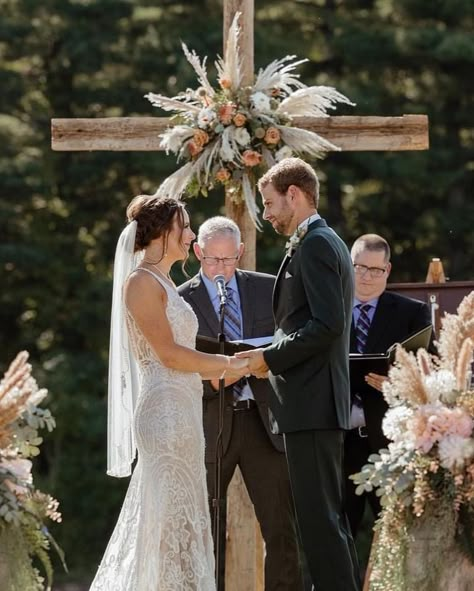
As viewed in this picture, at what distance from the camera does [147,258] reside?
19.6 feet

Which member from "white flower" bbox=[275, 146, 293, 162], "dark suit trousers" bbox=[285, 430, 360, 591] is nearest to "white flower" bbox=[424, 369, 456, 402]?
"dark suit trousers" bbox=[285, 430, 360, 591]

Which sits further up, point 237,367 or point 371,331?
point 371,331

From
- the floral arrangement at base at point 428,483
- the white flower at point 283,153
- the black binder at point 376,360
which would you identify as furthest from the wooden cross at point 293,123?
the floral arrangement at base at point 428,483

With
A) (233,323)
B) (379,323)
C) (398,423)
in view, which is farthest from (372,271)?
(398,423)

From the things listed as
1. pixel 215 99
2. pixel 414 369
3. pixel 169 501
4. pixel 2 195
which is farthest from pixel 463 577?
pixel 2 195

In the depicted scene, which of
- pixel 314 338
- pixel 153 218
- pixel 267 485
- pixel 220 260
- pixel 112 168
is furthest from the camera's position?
pixel 112 168

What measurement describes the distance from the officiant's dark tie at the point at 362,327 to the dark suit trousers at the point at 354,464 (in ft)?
1.32

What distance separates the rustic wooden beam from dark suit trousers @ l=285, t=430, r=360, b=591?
2.23m

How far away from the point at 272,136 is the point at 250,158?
159mm

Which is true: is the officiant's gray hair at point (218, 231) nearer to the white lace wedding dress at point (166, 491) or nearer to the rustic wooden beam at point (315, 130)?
the white lace wedding dress at point (166, 491)

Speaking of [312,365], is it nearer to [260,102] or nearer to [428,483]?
[428,483]

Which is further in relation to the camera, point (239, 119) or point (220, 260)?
point (239, 119)

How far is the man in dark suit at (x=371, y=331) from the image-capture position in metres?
6.77

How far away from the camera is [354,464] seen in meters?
6.82
